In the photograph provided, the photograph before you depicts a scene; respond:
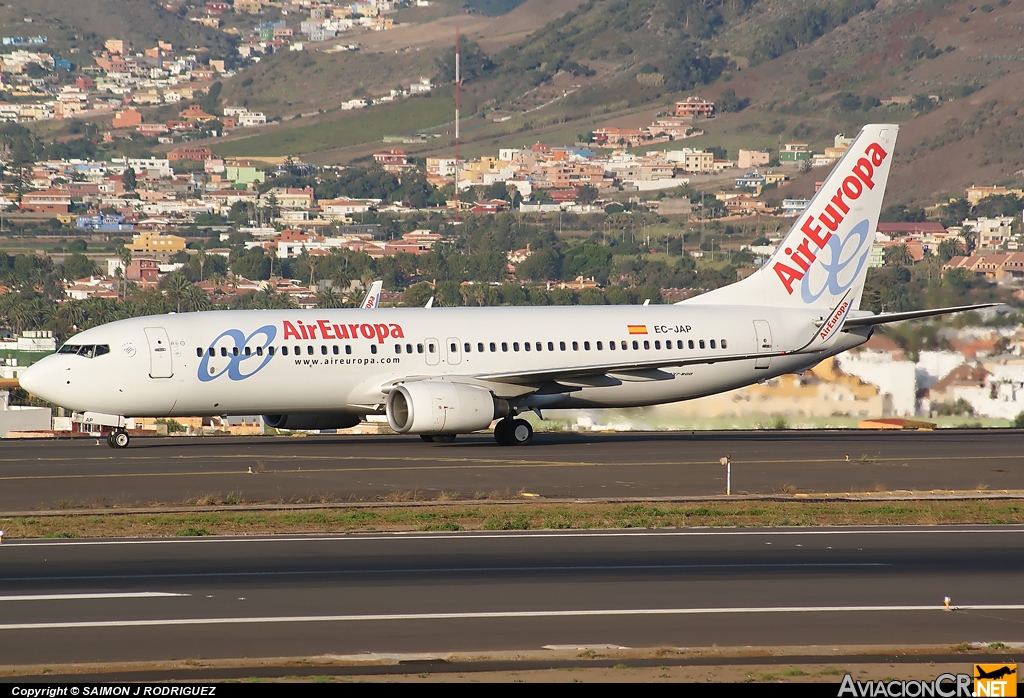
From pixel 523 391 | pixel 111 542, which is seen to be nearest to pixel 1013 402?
pixel 523 391

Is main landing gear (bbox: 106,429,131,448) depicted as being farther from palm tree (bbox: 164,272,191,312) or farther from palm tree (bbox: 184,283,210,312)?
palm tree (bbox: 164,272,191,312)

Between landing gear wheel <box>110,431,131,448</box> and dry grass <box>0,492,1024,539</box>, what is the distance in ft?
45.6

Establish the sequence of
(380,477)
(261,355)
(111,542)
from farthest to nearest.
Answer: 1. (261,355)
2. (380,477)
3. (111,542)

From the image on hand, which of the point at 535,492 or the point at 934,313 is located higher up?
the point at 934,313

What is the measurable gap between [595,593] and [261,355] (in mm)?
21030

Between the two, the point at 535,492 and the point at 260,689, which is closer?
the point at 260,689

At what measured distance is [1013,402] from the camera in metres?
51.3

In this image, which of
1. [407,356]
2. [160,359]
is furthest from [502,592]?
[407,356]

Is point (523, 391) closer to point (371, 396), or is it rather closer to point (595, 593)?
point (371, 396)

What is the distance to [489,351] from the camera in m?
40.5

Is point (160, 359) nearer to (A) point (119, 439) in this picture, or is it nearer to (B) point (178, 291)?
(A) point (119, 439)

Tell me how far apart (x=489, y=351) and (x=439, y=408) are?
3.40 m

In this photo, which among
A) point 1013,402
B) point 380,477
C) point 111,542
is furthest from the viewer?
point 1013,402

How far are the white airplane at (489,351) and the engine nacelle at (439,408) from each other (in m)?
0.04
